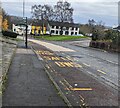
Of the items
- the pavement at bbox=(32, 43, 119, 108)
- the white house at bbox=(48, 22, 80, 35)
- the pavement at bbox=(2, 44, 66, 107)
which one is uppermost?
the white house at bbox=(48, 22, 80, 35)

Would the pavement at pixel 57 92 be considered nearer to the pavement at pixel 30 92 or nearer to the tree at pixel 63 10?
the pavement at pixel 30 92

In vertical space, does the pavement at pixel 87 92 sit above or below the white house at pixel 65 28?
below

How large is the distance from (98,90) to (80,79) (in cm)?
251

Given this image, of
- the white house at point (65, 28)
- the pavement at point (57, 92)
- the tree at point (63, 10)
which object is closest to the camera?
the pavement at point (57, 92)

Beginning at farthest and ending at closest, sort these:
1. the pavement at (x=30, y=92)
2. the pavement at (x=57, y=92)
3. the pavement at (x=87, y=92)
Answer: the pavement at (x=87, y=92) < the pavement at (x=57, y=92) < the pavement at (x=30, y=92)

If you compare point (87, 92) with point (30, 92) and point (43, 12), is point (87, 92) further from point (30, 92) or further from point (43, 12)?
point (43, 12)

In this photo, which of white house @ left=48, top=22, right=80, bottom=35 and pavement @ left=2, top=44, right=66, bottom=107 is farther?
white house @ left=48, top=22, right=80, bottom=35

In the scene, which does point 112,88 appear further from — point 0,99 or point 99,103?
point 0,99

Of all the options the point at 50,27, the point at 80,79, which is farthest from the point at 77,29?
the point at 80,79

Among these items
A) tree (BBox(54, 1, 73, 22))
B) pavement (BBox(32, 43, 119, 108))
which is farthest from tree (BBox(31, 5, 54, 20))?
pavement (BBox(32, 43, 119, 108))

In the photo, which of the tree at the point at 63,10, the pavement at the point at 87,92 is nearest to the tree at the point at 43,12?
the tree at the point at 63,10

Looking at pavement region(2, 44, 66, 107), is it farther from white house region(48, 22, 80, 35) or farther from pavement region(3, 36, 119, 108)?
white house region(48, 22, 80, 35)

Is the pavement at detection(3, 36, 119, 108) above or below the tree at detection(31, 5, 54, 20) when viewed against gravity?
below

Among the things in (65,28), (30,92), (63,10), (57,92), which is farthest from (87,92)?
(65,28)
